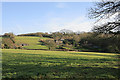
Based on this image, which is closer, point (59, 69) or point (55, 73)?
point (55, 73)

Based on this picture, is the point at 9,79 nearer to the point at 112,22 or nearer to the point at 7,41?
the point at 112,22

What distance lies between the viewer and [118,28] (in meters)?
11.7

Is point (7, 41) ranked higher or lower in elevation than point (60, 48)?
higher

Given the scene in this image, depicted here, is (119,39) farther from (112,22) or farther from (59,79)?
(59,79)

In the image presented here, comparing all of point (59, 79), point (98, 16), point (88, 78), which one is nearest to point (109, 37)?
point (98, 16)

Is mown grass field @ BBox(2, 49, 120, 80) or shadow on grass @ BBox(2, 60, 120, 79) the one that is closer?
shadow on grass @ BBox(2, 60, 120, 79)

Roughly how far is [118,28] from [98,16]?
2.43 metres

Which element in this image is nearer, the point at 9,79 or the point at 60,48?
the point at 9,79

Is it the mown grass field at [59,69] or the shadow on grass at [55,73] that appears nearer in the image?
the shadow on grass at [55,73]

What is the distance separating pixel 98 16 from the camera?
42.6 feet

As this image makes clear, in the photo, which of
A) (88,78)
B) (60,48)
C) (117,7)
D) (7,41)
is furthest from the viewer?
(60,48)

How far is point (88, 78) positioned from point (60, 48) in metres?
59.8

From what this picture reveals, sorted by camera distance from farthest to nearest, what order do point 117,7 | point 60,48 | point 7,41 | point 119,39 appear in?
1. point 60,48
2. point 7,41
3. point 119,39
4. point 117,7

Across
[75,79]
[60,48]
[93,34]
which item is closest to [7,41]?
[60,48]
